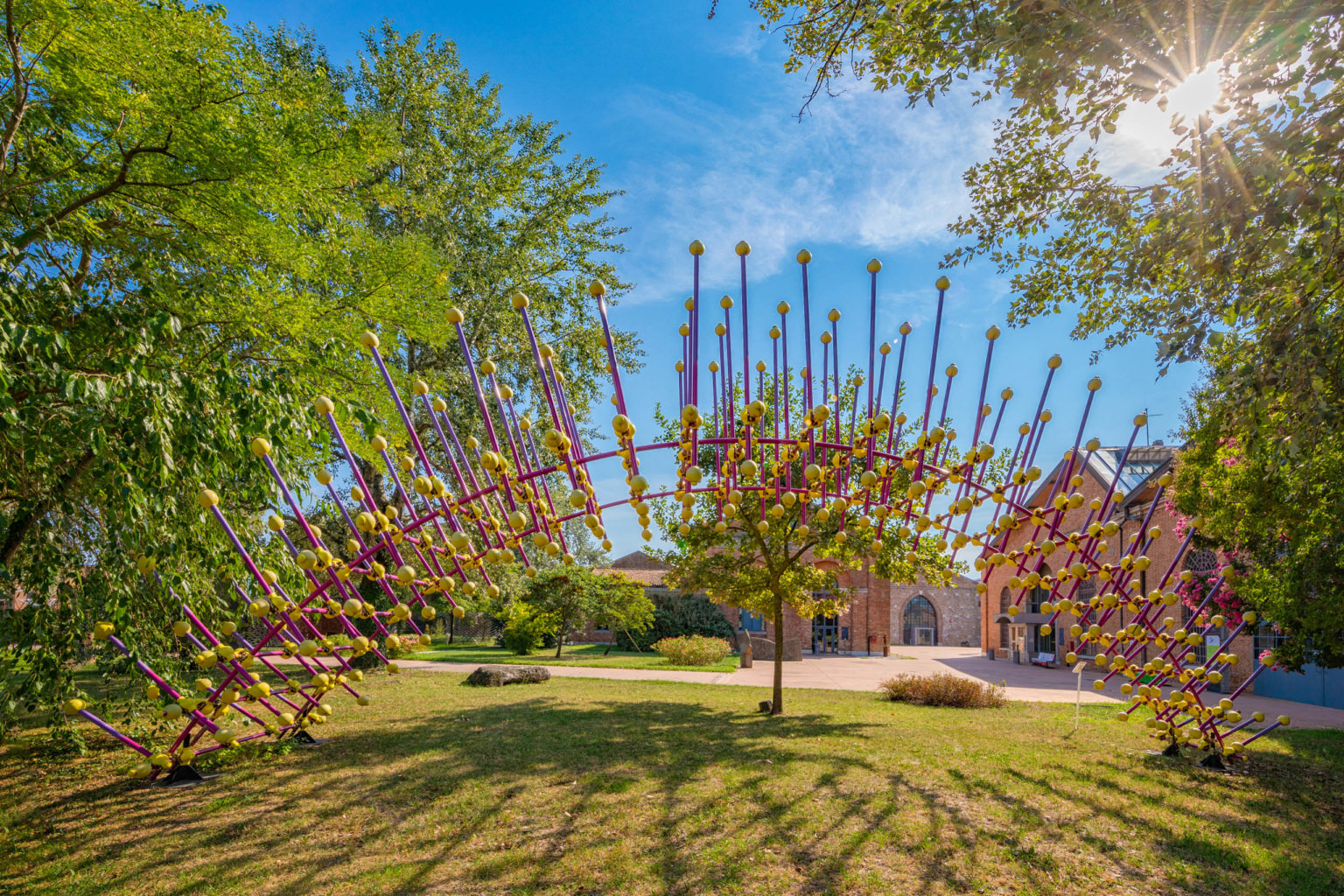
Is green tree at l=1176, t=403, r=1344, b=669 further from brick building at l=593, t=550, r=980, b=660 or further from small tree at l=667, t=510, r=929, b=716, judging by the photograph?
brick building at l=593, t=550, r=980, b=660

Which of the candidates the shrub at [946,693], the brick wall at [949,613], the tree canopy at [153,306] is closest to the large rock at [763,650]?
the shrub at [946,693]

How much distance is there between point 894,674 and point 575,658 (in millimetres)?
10212

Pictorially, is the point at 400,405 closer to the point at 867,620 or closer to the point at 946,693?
the point at 946,693

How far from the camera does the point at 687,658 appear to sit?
2086 cm

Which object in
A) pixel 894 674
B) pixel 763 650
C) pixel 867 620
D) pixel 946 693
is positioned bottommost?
pixel 894 674

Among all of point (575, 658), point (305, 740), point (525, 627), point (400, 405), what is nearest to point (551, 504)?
point (400, 405)

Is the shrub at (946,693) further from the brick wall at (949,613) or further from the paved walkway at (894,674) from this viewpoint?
the brick wall at (949,613)

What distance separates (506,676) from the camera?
1472 centimetres

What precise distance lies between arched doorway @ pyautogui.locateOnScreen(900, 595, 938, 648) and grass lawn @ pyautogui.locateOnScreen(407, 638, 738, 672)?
809 inches

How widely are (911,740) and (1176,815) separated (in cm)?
319

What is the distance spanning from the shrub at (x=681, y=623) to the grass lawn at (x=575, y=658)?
0.73 meters

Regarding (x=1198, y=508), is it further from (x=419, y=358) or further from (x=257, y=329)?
(x=419, y=358)

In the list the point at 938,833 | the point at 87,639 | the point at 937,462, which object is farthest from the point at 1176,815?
the point at 87,639

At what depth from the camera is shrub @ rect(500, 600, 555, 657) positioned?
22.1 metres
